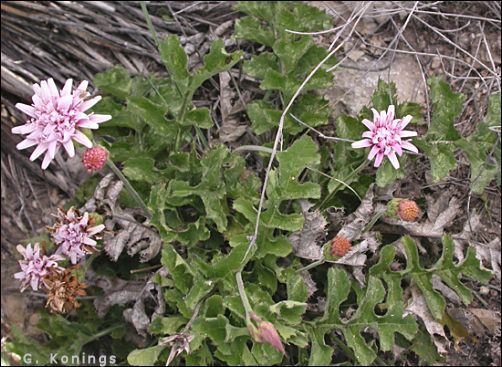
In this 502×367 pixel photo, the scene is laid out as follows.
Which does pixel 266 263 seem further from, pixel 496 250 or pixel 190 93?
pixel 496 250

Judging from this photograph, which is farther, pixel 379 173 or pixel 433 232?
pixel 433 232

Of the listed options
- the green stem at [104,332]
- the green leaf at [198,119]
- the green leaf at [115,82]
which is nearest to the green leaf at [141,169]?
the green leaf at [198,119]

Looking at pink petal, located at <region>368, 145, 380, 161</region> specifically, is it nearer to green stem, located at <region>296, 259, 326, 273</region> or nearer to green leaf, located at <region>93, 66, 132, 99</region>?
green stem, located at <region>296, 259, 326, 273</region>

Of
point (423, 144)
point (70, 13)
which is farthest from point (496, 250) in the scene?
point (70, 13)

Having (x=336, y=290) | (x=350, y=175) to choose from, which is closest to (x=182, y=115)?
(x=350, y=175)

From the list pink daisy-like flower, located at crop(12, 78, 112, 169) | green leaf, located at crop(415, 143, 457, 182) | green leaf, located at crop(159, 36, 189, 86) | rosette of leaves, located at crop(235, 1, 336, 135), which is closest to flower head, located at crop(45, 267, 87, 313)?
pink daisy-like flower, located at crop(12, 78, 112, 169)

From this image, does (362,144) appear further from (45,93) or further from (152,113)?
(45,93)

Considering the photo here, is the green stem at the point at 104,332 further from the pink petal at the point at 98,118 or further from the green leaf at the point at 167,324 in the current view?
the pink petal at the point at 98,118
